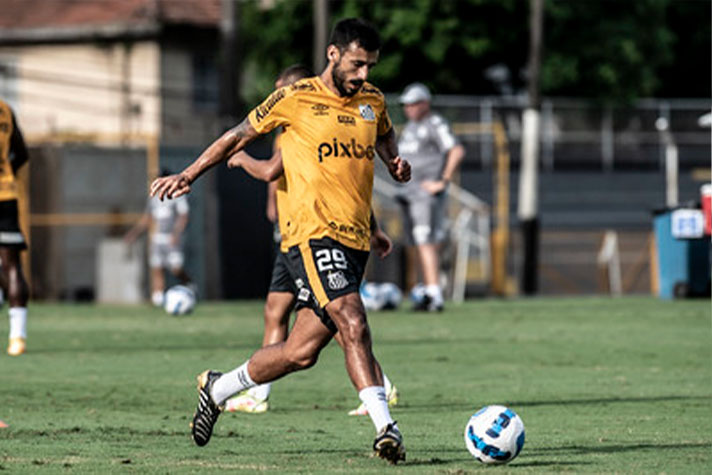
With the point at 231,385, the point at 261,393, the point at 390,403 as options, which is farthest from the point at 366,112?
the point at 390,403

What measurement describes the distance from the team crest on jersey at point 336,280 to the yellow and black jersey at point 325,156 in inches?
7.3

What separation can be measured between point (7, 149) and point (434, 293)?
7000 millimetres

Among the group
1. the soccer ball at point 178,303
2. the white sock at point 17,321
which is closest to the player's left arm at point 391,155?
the white sock at point 17,321

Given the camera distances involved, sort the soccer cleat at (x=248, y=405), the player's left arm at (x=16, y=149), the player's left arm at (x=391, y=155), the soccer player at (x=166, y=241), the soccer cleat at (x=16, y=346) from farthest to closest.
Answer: the soccer player at (x=166, y=241)
the soccer cleat at (x=16, y=346)
the player's left arm at (x=16, y=149)
the soccer cleat at (x=248, y=405)
the player's left arm at (x=391, y=155)

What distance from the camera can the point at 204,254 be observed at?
Result: 27.4 meters

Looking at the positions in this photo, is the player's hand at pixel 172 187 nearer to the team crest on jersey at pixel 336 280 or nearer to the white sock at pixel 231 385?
the team crest on jersey at pixel 336 280

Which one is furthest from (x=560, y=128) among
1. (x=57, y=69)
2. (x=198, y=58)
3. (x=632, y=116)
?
(x=57, y=69)

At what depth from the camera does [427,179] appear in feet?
62.3

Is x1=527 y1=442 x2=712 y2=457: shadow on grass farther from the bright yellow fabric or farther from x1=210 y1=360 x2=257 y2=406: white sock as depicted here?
the bright yellow fabric

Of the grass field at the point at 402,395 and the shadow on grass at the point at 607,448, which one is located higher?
the shadow on grass at the point at 607,448

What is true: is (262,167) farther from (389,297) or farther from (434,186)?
(389,297)

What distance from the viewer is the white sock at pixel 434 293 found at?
18.9 metres

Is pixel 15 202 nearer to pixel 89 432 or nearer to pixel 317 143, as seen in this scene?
pixel 89 432

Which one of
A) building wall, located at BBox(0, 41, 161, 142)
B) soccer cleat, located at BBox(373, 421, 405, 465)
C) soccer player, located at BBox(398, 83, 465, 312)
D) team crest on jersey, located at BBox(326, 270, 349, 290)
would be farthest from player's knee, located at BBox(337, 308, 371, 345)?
building wall, located at BBox(0, 41, 161, 142)
